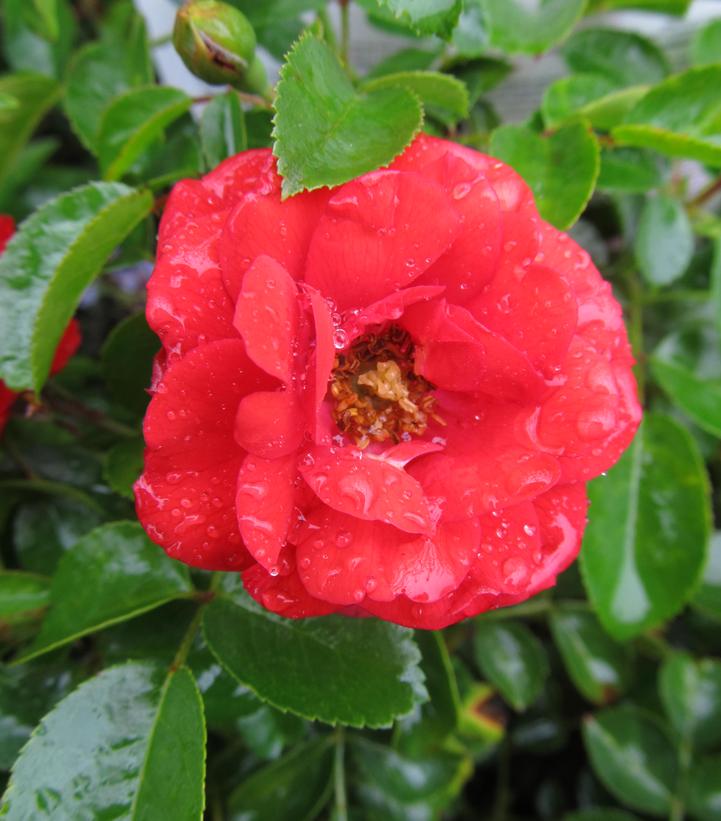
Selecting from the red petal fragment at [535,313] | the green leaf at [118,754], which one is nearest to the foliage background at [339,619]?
the green leaf at [118,754]

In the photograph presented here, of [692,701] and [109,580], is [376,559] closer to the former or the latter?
[109,580]

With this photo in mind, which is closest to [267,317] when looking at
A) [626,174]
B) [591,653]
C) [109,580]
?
[109,580]

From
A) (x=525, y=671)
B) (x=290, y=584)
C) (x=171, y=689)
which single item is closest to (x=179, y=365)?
(x=290, y=584)

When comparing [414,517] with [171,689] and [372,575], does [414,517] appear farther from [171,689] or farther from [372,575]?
[171,689]

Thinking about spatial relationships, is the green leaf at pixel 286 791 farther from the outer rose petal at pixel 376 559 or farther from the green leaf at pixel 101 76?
the green leaf at pixel 101 76

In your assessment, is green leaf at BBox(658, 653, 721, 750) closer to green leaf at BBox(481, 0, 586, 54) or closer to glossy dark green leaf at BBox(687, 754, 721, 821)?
glossy dark green leaf at BBox(687, 754, 721, 821)

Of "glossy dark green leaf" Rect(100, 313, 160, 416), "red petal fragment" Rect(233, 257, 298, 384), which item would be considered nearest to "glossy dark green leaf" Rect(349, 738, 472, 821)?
"glossy dark green leaf" Rect(100, 313, 160, 416)
